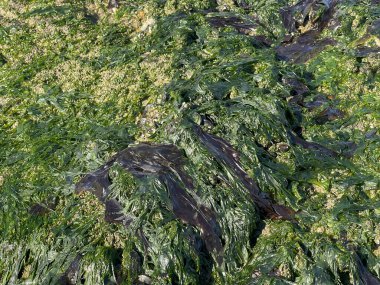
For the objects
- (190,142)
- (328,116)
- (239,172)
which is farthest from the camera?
(328,116)

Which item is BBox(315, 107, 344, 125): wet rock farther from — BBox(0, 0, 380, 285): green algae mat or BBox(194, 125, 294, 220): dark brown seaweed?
BBox(194, 125, 294, 220): dark brown seaweed

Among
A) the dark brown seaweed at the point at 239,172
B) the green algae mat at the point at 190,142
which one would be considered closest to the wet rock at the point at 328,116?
the green algae mat at the point at 190,142

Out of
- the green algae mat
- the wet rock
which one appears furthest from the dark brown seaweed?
the wet rock

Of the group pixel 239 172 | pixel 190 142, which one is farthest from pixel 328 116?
pixel 190 142

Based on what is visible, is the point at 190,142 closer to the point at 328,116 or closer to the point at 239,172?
the point at 239,172

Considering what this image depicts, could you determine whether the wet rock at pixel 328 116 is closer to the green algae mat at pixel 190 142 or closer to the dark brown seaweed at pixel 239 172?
the green algae mat at pixel 190 142

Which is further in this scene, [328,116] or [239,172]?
[328,116]
